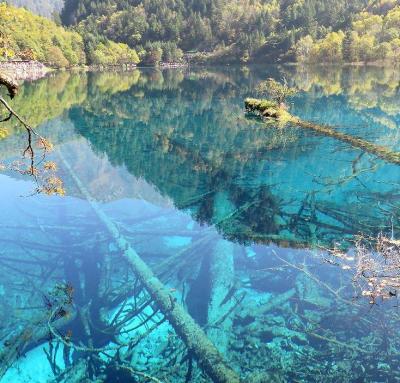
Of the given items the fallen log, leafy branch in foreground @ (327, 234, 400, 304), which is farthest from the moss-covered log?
the fallen log

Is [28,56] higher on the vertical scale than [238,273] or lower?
higher

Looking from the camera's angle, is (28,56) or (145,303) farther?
(145,303)


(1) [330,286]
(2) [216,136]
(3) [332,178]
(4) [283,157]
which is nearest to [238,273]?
(1) [330,286]

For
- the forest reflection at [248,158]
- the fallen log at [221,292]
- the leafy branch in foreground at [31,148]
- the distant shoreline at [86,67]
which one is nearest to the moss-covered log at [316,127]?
the forest reflection at [248,158]

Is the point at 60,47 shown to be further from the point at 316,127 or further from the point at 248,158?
the point at 248,158

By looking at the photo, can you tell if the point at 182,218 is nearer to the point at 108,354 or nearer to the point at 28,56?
the point at 108,354

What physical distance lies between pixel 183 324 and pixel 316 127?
3324 cm

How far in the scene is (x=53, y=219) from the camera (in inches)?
950

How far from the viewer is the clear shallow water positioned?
43.5 feet

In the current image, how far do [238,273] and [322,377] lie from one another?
623 cm

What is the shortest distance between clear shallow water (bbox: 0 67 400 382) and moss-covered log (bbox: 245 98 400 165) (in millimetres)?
1291

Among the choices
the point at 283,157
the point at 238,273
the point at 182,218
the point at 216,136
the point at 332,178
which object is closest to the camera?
the point at 238,273

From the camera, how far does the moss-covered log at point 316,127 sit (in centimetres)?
3367

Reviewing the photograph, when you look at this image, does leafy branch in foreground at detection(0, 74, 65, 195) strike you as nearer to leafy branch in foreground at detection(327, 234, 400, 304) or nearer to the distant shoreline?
leafy branch in foreground at detection(327, 234, 400, 304)
